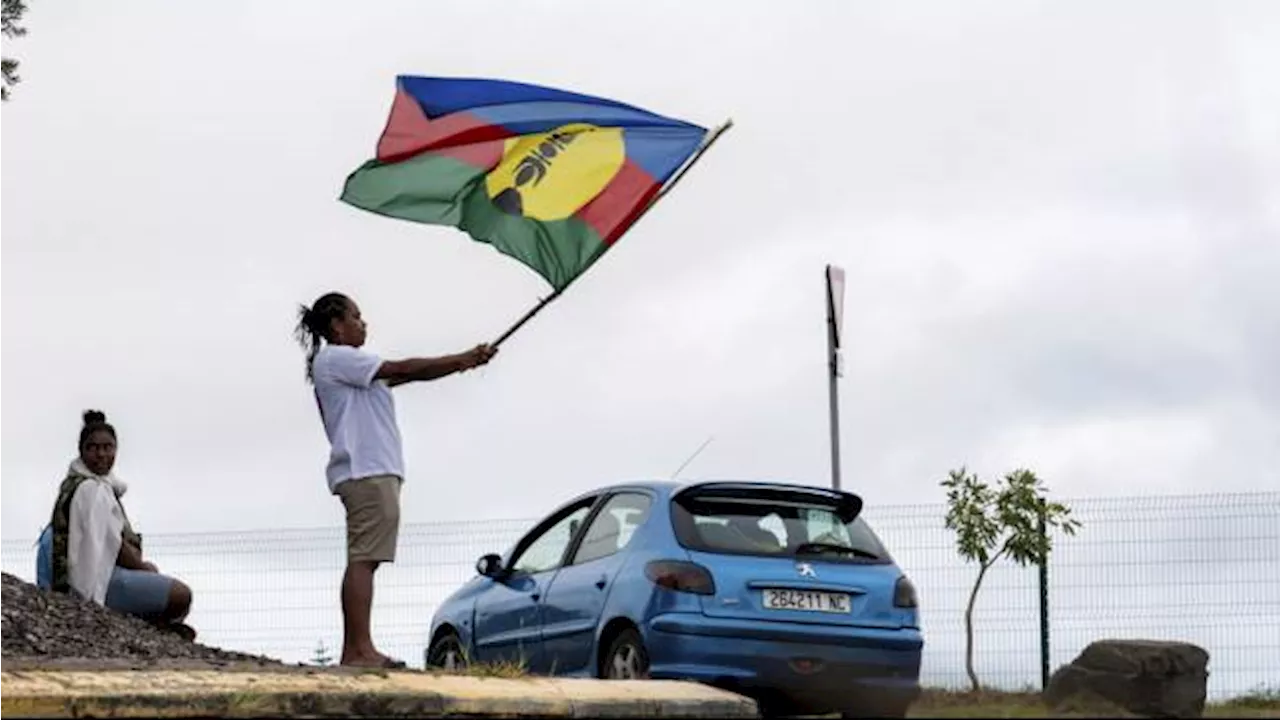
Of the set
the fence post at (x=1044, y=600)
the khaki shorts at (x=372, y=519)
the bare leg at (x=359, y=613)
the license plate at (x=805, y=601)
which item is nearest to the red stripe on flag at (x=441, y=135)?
the khaki shorts at (x=372, y=519)

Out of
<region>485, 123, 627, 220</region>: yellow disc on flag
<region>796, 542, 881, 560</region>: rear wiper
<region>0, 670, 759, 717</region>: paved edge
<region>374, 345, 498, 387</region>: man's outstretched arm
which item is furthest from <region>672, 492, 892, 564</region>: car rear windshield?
<region>485, 123, 627, 220</region>: yellow disc on flag

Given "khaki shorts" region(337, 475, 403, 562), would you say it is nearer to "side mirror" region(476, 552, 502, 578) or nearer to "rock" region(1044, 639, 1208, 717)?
"side mirror" region(476, 552, 502, 578)

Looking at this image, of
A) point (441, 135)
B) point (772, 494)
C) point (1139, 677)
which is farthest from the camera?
point (441, 135)

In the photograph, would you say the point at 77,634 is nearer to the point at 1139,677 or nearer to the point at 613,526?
the point at 613,526

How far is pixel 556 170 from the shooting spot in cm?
1639

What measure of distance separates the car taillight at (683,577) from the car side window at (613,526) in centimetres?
52

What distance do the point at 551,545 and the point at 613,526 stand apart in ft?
2.61

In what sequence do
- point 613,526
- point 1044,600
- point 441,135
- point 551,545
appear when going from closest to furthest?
1. point 613,526
2. point 551,545
3. point 441,135
4. point 1044,600

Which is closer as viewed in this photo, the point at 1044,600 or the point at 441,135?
the point at 441,135

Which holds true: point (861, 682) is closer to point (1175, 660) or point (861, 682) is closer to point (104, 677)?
point (1175, 660)

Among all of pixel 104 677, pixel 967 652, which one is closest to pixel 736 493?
pixel 104 677

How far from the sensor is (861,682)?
44.8 feet

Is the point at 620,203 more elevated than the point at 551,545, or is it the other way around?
the point at 620,203

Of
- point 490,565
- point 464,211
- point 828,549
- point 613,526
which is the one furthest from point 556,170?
point 828,549
